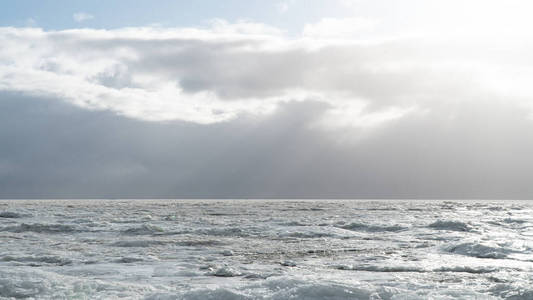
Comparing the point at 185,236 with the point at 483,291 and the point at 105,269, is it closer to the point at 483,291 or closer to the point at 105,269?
the point at 105,269

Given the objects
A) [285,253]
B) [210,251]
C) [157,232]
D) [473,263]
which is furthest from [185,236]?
[473,263]

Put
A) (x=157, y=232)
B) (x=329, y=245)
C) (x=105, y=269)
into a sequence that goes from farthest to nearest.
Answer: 1. (x=157, y=232)
2. (x=329, y=245)
3. (x=105, y=269)

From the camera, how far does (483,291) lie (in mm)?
11125

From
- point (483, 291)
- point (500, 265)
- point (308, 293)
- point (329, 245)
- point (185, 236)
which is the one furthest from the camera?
point (185, 236)

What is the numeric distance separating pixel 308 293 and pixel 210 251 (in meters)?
10.5

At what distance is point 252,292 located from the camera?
10641 millimetres

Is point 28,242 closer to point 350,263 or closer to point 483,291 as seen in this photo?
point 350,263

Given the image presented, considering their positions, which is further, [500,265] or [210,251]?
[210,251]

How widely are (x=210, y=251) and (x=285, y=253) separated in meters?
3.12

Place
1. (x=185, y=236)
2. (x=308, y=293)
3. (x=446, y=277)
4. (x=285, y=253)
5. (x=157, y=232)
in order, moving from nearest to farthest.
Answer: (x=308, y=293) < (x=446, y=277) < (x=285, y=253) < (x=185, y=236) < (x=157, y=232)

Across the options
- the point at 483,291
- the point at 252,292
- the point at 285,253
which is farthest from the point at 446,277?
the point at 285,253

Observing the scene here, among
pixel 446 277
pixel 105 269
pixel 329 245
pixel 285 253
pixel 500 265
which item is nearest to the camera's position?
pixel 446 277

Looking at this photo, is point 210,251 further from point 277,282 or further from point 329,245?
point 277,282

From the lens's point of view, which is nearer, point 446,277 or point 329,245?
point 446,277
